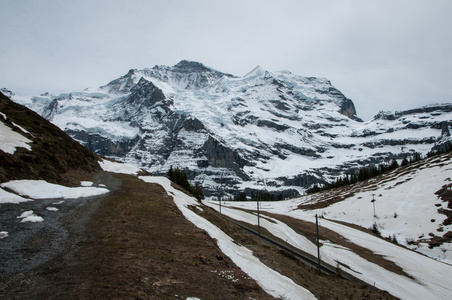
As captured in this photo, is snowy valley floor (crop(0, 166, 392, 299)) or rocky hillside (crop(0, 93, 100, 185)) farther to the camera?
rocky hillside (crop(0, 93, 100, 185))

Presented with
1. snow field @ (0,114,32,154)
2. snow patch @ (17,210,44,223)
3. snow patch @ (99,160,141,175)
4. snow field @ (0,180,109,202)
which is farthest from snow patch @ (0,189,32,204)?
snow patch @ (99,160,141,175)

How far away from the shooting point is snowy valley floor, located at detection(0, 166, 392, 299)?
9.53m

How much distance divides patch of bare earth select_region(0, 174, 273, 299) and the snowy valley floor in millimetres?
28

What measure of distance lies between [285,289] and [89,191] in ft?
73.4

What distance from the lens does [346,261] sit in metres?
37.2

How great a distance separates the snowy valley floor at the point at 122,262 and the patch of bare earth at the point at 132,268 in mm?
28

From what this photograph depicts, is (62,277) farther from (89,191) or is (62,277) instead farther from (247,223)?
(247,223)

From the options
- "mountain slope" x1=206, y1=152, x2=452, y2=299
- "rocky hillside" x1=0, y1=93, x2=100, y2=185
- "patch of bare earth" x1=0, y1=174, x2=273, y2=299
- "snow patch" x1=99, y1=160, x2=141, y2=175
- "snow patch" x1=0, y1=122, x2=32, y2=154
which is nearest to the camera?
"patch of bare earth" x1=0, y1=174, x2=273, y2=299

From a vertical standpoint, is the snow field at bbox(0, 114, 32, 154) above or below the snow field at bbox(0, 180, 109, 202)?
above

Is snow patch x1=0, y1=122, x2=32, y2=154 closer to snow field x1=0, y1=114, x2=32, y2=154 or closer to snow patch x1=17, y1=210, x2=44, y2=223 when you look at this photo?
snow field x1=0, y1=114, x2=32, y2=154

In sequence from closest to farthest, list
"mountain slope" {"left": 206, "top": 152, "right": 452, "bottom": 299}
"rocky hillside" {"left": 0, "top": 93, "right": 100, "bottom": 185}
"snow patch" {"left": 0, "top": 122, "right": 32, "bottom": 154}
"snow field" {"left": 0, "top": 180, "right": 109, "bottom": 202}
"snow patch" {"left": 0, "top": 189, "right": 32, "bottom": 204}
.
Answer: "snow patch" {"left": 0, "top": 189, "right": 32, "bottom": 204} → "snow field" {"left": 0, "top": 180, "right": 109, "bottom": 202} → "rocky hillside" {"left": 0, "top": 93, "right": 100, "bottom": 185} → "snow patch" {"left": 0, "top": 122, "right": 32, "bottom": 154} → "mountain slope" {"left": 206, "top": 152, "right": 452, "bottom": 299}

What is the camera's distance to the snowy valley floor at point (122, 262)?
375 inches

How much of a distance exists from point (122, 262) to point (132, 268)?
75 cm

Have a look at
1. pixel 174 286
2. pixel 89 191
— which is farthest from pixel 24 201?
pixel 174 286
